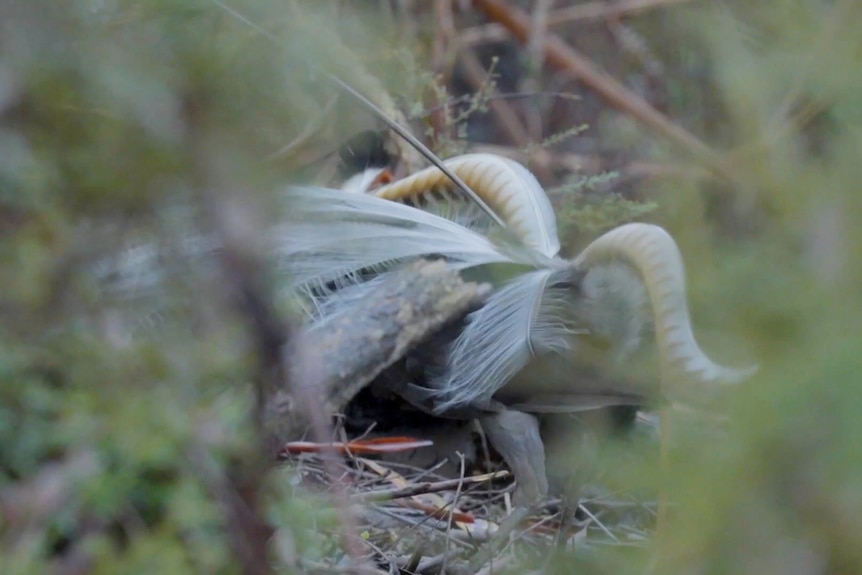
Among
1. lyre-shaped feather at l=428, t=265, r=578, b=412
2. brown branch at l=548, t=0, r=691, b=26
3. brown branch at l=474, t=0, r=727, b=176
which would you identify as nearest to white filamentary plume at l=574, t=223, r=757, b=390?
lyre-shaped feather at l=428, t=265, r=578, b=412

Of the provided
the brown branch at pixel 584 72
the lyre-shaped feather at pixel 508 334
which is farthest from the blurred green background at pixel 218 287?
the brown branch at pixel 584 72

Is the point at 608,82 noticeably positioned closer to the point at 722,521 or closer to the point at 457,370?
the point at 457,370

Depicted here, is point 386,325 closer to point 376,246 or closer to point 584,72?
point 376,246

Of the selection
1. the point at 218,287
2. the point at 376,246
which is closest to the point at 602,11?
the point at 376,246

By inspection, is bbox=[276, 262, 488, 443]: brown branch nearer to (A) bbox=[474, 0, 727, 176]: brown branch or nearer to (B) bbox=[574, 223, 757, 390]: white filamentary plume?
(B) bbox=[574, 223, 757, 390]: white filamentary plume

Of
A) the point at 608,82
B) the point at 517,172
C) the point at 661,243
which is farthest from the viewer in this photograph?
the point at 608,82

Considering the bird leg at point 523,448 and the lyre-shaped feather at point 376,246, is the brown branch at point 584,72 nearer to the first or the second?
the lyre-shaped feather at point 376,246

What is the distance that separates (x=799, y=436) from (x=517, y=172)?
1269mm

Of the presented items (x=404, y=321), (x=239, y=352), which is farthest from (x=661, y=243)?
(x=239, y=352)

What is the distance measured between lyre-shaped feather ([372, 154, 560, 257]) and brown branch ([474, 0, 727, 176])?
0.62 meters

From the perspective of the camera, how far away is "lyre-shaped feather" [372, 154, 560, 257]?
1.49m

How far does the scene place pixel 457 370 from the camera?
51.0 inches

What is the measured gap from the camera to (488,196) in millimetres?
1597

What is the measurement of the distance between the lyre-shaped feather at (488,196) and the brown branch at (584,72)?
621mm
